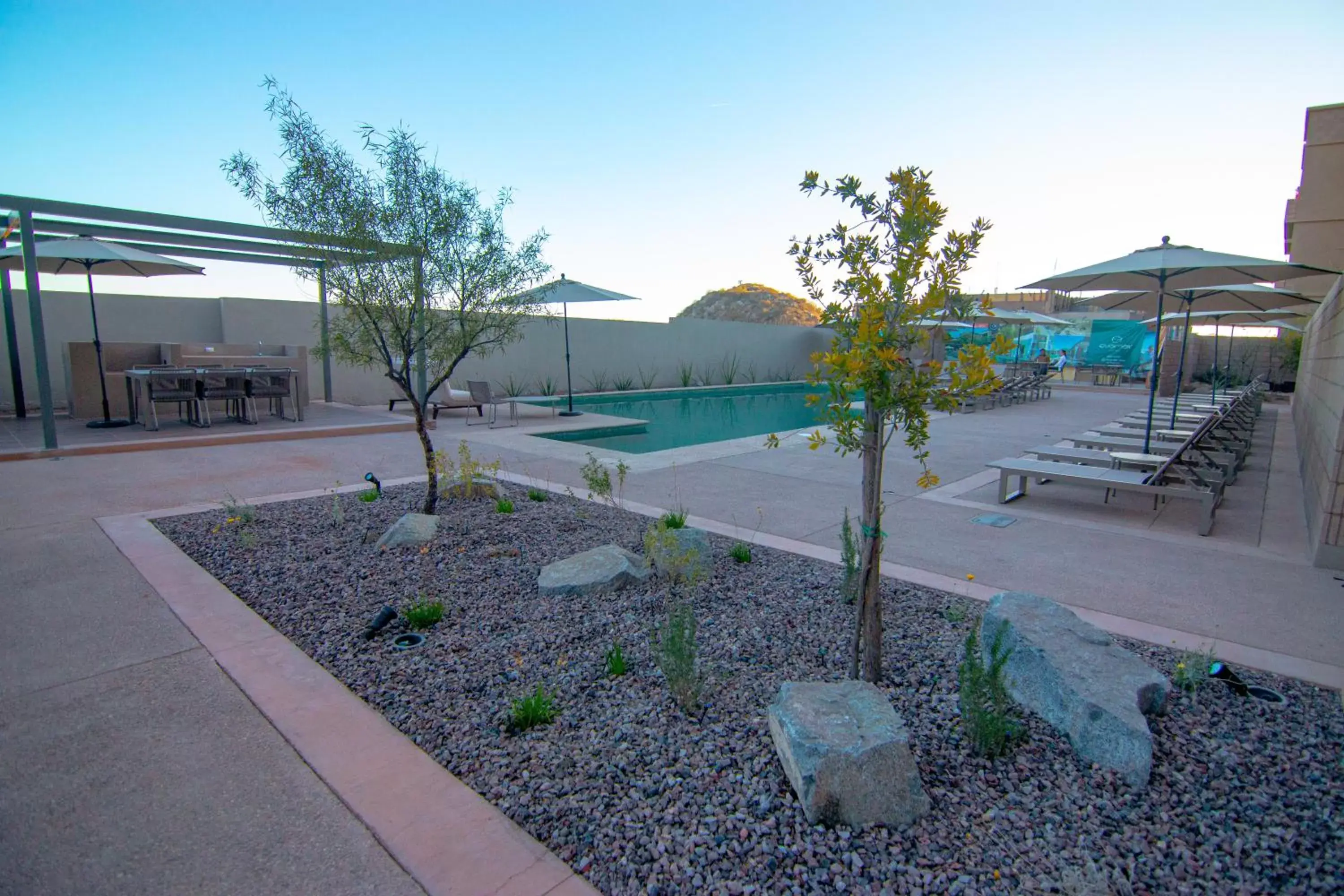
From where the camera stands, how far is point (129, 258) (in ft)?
26.9

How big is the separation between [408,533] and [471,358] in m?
10.6

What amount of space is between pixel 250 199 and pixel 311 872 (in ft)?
13.3

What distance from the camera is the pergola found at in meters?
4.55

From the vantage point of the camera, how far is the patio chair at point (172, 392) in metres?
8.41

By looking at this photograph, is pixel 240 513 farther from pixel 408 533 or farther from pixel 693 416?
pixel 693 416

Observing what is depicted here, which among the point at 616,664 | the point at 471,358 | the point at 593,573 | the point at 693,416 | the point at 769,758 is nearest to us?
the point at 769,758

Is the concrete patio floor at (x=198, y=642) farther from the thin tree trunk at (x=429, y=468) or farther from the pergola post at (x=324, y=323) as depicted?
the thin tree trunk at (x=429, y=468)

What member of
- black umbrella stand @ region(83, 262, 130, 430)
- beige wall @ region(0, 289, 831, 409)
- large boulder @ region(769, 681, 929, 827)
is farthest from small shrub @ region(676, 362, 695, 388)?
large boulder @ region(769, 681, 929, 827)

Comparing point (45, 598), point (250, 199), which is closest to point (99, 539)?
point (45, 598)

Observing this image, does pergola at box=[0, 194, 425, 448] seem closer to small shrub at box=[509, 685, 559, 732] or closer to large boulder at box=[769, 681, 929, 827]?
small shrub at box=[509, 685, 559, 732]

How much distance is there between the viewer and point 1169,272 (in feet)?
19.7

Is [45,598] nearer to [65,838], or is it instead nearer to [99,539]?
[99,539]

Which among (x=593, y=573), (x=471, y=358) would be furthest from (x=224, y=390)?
(x=593, y=573)

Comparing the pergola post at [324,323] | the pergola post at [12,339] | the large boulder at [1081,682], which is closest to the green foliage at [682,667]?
the large boulder at [1081,682]
